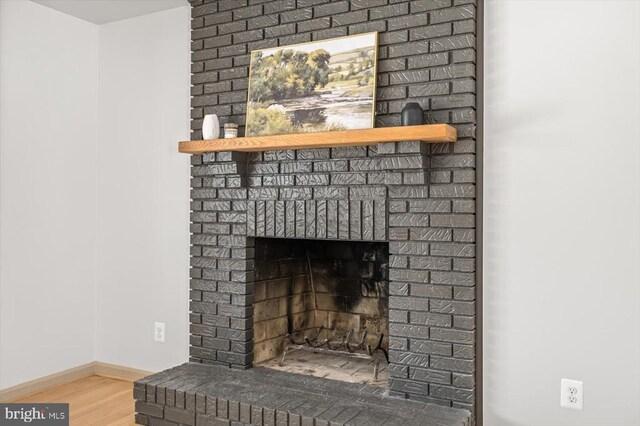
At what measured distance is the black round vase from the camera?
7.70 ft

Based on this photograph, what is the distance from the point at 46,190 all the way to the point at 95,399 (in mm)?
1272

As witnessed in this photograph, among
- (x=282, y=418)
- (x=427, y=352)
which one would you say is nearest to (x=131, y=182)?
(x=282, y=418)

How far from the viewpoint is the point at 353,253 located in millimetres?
3045

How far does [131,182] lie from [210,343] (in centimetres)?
119

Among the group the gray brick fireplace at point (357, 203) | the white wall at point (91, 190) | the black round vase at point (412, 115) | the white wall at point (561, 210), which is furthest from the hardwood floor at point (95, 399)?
the black round vase at point (412, 115)

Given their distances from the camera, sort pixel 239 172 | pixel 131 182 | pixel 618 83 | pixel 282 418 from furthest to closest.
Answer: pixel 131 182 → pixel 239 172 → pixel 282 418 → pixel 618 83

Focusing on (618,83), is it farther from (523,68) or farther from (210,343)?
(210,343)

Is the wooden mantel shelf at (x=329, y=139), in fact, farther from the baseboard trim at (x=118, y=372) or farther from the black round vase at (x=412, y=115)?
the baseboard trim at (x=118, y=372)

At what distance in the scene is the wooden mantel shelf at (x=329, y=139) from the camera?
89.4 inches

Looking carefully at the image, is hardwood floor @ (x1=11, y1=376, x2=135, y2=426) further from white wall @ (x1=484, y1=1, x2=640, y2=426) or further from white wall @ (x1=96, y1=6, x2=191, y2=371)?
white wall @ (x1=484, y1=1, x2=640, y2=426)

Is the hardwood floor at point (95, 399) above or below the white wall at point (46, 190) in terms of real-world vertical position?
below

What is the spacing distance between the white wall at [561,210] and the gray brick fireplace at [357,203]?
0.15 m

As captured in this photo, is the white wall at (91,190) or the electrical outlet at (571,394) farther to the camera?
the white wall at (91,190)

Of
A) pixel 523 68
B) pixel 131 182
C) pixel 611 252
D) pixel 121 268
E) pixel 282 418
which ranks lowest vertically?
pixel 282 418
